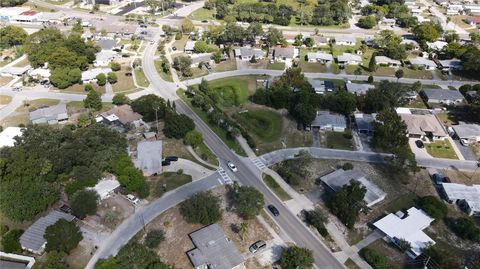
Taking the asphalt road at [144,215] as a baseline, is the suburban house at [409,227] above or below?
above

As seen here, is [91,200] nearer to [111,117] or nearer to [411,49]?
[111,117]

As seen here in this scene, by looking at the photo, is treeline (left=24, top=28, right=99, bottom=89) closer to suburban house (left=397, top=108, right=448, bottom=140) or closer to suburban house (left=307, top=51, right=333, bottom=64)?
suburban house (left=307, top=51, right=333, bottom=64)

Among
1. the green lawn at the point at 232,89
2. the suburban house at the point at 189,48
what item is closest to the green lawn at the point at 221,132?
the green lawn at the point at 232,89

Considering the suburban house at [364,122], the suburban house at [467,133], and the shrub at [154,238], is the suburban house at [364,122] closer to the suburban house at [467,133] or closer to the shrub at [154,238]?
the suburban house at [467,133]

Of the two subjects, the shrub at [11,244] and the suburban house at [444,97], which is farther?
the suburban house at [444,97]

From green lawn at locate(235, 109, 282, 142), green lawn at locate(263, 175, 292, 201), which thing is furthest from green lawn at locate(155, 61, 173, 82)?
green lawn at locate(263, 175, 292, 201)

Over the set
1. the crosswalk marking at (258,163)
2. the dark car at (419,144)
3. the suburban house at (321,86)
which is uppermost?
the suburban house at (321,86)

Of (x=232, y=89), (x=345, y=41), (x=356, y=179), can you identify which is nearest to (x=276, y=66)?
(x=232, y=89)
